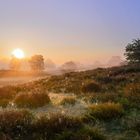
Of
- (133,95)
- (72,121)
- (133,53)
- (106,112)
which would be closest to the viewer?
(72,121)

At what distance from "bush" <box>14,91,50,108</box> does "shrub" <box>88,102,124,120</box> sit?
3.78 m

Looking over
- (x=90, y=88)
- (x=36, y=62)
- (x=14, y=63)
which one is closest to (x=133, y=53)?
(x=90, y=88)

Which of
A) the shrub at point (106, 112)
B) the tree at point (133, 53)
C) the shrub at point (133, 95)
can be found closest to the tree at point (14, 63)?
the tree at point (133, 53)

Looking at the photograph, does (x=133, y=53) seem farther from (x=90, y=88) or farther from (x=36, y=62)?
(x=36, y=62)

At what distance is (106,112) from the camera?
16.0 m

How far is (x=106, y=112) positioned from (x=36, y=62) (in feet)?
490

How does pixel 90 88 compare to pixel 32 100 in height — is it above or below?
above

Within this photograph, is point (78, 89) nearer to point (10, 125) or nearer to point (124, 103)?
Answer: point (124, 103)

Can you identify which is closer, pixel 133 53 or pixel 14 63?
pixel 133 53

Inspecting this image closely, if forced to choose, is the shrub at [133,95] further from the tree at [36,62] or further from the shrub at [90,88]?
the tree at [36,62]

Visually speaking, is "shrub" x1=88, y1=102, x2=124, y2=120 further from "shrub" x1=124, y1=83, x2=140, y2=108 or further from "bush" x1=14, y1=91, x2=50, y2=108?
"bush" x1=14, y1=91, x2=50, y2=108

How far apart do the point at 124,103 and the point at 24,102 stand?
480 cm

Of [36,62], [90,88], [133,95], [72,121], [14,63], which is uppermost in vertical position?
[14,63]

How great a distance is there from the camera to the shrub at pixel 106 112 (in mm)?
15749
